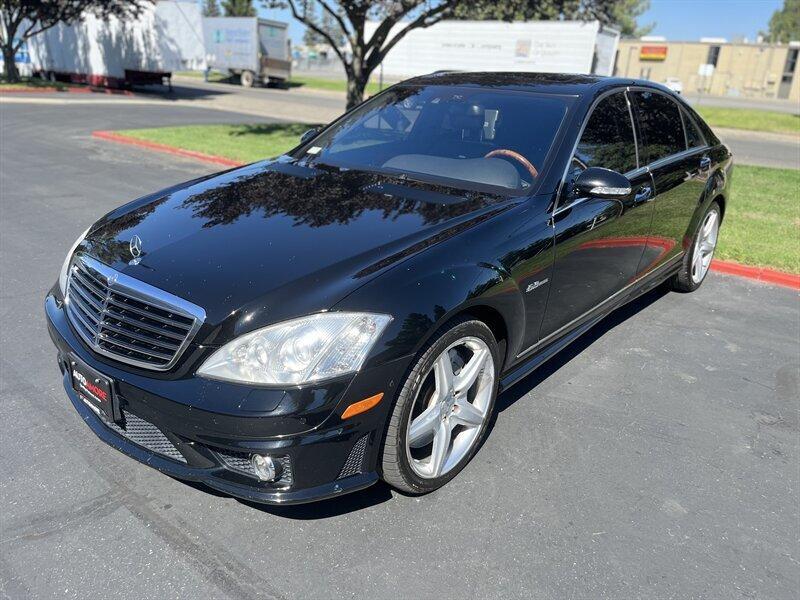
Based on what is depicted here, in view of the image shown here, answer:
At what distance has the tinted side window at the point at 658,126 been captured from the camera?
417 centimetres

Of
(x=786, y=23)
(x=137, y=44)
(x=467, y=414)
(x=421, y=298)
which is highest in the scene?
(x=786, y=23)

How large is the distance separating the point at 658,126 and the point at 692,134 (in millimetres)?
750

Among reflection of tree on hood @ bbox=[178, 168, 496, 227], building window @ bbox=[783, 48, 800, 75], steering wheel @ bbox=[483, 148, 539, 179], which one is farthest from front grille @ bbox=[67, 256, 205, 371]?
building window @ bbox=[783, 48, 800, 75]

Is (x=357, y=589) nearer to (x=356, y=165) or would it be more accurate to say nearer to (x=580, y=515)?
(x=580, y=515)

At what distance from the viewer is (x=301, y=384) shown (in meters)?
2.14

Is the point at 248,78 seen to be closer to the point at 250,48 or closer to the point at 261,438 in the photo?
the point at 250,48

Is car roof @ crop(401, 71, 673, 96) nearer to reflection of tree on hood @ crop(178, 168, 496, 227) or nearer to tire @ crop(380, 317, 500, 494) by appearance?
reflection of tree on hood @ crop(178, 168, 496, 227)

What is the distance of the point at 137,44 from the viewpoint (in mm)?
27141

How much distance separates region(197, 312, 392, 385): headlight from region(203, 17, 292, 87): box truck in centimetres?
3817

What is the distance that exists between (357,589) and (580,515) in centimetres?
105

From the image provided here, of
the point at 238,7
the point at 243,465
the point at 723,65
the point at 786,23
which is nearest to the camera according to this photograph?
the point at 243,465

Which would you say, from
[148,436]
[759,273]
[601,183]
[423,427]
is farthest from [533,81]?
[759,273]

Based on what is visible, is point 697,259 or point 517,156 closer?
point 517,156

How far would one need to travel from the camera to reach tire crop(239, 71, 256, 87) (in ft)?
122
